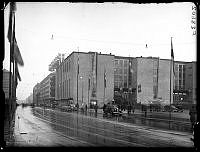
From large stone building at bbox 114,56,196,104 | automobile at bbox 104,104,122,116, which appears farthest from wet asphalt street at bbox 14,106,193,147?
large stone building at bbox 114,56,196,104

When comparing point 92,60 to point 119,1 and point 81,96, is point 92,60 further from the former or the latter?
point 119,1

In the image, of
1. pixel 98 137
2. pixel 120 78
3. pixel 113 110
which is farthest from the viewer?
pixel 120 78

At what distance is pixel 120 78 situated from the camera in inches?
4114

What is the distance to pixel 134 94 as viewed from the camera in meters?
97.2

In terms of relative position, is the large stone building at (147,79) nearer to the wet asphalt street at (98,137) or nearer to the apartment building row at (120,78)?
the apartment building row at (120,78)

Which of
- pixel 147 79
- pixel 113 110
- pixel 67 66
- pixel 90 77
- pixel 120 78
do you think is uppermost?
pixel 67 66

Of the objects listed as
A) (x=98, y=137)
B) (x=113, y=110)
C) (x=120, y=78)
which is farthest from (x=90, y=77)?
(x=98, y=137)

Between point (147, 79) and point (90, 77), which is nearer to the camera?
point (90, 77)

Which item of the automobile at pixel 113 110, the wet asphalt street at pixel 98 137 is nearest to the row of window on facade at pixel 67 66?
the automobile at pixel 113 110

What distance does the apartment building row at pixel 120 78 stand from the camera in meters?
85.4

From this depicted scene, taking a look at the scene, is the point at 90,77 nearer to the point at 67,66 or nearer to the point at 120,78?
the point at 67,66

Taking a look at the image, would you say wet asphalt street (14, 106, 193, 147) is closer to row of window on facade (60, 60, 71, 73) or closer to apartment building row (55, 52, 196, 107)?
apartment building row (55, 52, 196, 107)
